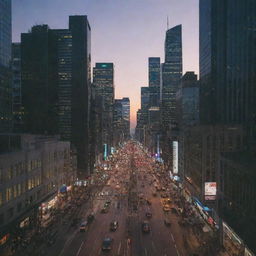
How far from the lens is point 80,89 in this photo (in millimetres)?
140875

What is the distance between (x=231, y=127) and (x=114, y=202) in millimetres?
34836

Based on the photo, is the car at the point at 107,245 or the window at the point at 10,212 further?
the window at the point at 10,212

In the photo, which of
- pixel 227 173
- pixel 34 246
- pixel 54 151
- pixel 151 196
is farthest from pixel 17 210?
pixel 151 196

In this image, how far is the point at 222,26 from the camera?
109 m

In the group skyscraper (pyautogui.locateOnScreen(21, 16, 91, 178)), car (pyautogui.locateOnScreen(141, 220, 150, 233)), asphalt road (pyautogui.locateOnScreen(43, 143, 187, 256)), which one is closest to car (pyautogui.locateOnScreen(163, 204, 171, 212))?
asphalt road (pyautogui.locateOnScreen(43, 143, 187, 256))

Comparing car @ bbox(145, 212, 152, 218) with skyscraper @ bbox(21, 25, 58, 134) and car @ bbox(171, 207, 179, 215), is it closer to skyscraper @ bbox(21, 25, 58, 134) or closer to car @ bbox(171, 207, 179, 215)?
car @ bbox(171, 207, 179, 215)

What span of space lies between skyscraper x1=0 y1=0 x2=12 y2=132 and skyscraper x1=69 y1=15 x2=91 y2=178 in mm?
49964

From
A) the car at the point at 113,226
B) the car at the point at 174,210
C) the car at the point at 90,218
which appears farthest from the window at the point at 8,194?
the car at the point at 174,210

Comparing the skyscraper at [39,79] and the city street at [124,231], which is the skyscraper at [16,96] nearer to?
the skyscraper at [39,79]

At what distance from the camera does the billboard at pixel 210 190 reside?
65094mm

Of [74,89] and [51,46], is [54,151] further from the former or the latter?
[51,46]

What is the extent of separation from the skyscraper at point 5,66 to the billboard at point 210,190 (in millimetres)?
48913

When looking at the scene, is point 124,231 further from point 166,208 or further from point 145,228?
point 166,208

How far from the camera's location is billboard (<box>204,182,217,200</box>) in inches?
2563
